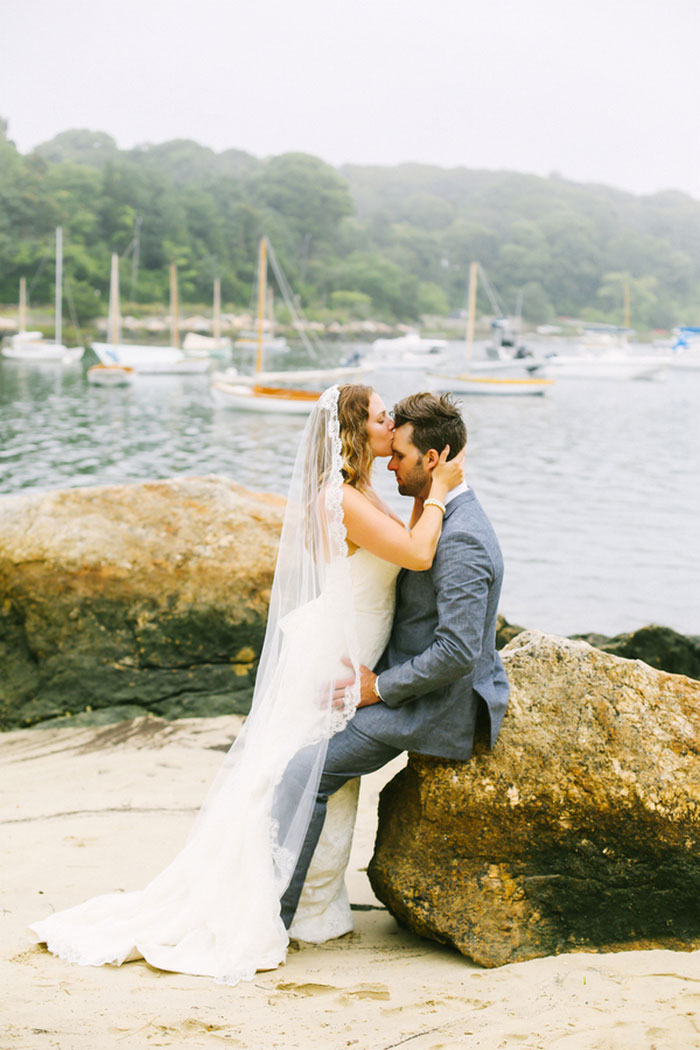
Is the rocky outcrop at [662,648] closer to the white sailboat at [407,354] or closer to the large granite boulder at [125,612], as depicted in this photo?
the large granite boulder at [125,612]

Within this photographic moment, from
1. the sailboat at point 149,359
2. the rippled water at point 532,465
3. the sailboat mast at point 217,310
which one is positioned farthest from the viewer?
the sailboat mast at point 217,310

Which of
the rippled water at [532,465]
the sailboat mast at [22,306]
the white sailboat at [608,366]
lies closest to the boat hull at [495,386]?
the rippled water at [532,465]

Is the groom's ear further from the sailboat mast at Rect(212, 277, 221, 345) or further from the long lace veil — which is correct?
the sailboat mast at Rect(212, 277, 221, 345)

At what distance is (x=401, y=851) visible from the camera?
3.59 metres

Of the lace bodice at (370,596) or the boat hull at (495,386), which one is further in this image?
the boat hull at (495,386)

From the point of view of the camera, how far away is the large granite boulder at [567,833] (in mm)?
3383

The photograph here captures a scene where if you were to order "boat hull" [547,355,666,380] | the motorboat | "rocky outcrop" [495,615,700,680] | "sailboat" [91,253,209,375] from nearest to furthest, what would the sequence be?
"rocky outcrop" [495,615,700,680], the motorboat, "sailboat" [91,253,209,375], "boat hull" [547,355,666,380]

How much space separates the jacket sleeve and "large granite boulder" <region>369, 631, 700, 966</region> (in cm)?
34

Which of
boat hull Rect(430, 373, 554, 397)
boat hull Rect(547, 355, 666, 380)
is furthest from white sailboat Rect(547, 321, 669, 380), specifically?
boat hull Rect(430, 373, 554, 397)

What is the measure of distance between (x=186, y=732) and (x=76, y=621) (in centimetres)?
104

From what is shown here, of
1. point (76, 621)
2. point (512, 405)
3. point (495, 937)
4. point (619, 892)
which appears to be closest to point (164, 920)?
point (495, 937)

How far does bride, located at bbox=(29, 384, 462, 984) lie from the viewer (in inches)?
135

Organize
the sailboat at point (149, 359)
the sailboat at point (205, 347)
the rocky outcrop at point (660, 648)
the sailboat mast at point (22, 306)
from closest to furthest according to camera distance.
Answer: the rocky outcrop at point (660, 648)
the sailboat at point (149, 359)
the sailboat at point (205, 347)
the sailboat mast at point (22, 306)

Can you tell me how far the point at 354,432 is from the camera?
366 cm
